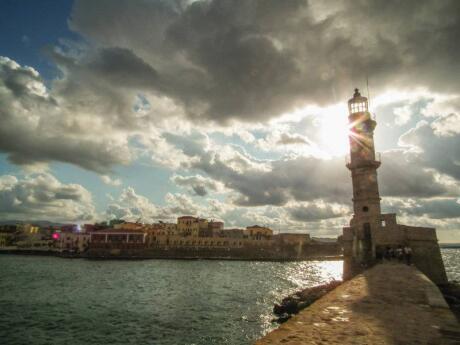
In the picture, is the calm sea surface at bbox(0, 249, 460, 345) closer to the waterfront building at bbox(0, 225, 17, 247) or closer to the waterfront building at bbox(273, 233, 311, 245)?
the waterfront building at bbox(273, 233, 311, 245)

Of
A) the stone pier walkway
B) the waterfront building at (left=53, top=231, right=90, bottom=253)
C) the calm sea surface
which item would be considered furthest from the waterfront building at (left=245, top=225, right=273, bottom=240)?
the stone pier walkway

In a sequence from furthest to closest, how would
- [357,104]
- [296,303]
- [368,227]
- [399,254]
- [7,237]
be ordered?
[7,237] → [357,104] → [368,227] → [296,303] → [399,254]

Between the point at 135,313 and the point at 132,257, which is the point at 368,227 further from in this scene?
the point at 132,257

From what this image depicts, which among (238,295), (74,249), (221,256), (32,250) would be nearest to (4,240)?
(32,250)

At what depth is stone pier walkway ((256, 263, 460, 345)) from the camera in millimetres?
5332

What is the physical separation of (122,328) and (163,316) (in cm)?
369

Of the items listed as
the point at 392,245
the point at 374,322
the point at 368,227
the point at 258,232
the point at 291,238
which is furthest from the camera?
the point at 258,232

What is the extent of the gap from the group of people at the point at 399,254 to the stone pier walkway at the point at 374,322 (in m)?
13.6

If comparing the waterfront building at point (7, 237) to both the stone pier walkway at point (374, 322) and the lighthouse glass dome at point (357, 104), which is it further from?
the stone pier walkway at point (374, 322)

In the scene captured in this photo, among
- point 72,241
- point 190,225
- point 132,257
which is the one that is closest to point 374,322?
point 132,257

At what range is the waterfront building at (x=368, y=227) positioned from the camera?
76.1 feet

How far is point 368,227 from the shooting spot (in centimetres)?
2495

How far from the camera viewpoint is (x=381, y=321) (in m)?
6.61

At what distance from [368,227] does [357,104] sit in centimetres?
1150
